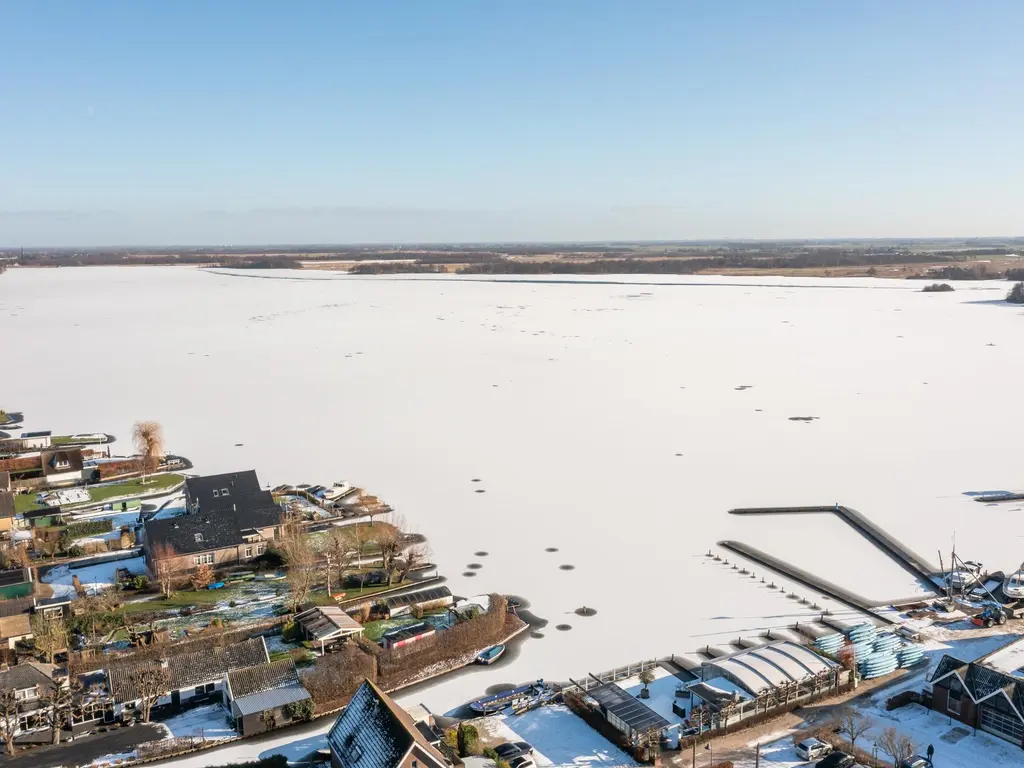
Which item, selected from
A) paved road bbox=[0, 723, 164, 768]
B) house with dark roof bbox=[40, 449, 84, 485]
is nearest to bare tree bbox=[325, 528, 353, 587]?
paved road bbox=[0, 723, 164, 768]

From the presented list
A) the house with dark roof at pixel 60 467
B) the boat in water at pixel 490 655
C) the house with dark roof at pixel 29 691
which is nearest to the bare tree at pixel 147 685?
the house with dark roof at pixel 29 691

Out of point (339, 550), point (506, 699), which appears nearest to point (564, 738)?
A: point (506, 699)

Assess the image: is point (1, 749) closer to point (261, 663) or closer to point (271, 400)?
point (261, 663)

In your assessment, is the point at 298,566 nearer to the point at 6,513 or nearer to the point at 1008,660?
the point at 6,513

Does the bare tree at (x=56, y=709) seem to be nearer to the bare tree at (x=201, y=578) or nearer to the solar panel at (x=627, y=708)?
the bare tree at (x=201, y=578)

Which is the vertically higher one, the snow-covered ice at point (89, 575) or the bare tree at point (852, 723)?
the snow-covered ice at point (89, 575)

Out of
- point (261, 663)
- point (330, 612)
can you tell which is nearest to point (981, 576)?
point (330, 612)
